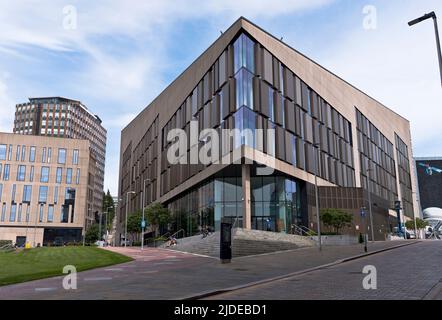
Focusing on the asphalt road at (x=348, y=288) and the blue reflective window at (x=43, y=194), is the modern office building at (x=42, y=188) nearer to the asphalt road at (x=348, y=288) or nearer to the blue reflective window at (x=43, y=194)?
the blue reflective window at (x=43, y=194)

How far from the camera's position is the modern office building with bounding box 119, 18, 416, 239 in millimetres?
45781

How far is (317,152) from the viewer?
57.2 metres

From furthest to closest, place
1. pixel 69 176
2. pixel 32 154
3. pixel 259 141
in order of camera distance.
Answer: pixel 69 176, pixel 32 154, pixel 259 141

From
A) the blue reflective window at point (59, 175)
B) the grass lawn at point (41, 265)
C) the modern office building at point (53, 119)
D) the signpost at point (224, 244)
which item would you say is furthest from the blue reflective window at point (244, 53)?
the modern office building at point (53, 119)

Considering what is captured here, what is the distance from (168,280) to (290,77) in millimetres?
41657

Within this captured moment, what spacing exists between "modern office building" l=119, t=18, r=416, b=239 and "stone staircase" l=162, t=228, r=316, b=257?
6.43 m

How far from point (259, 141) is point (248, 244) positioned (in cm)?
1481

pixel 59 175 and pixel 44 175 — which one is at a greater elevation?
pixel 59 175

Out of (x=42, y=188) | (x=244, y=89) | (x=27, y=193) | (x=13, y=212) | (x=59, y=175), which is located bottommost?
(x=13, y=212)

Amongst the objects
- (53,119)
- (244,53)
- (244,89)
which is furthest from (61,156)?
(244,89)

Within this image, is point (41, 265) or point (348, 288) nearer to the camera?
point (348, 288)

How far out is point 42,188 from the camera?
10338 cm

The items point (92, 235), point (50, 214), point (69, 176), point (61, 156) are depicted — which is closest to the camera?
point (92, 235)

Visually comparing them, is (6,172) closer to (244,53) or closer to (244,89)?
(244,53)
